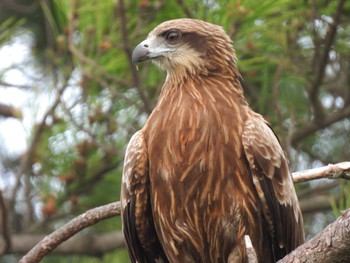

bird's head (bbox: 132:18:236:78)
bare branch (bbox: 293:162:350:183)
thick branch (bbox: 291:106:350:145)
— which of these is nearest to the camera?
bare branch (bbox: 293:162:350:183)

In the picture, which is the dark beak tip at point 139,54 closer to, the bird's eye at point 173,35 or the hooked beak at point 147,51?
the hooked beak at point 147,51

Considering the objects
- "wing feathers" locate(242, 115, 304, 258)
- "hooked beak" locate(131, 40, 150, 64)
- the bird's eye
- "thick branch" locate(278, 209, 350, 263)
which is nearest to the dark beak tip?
"hooked beak" locate(131, 40, 150, 64)

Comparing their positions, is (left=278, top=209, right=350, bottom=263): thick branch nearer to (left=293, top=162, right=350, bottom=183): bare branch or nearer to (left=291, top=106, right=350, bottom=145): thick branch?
(left=293, top=162, right=350, bottom=183): bare branch

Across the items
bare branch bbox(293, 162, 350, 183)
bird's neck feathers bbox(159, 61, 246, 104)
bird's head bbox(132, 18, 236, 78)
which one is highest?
bird's head bbox(132, 18, 236, 78)

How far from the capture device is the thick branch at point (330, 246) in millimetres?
3699

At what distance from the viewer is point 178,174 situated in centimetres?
489

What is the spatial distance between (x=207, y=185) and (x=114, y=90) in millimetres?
1471

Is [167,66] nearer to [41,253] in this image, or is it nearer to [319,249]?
[41,253]

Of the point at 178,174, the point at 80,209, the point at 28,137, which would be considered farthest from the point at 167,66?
the point at 80,209

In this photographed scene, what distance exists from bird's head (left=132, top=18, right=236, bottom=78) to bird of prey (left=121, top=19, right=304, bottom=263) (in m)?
0.15

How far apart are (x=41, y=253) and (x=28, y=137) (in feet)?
5.67

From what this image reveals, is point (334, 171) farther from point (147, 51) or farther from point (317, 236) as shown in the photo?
point (147, 51)

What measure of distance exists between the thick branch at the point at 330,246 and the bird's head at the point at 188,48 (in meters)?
1.64

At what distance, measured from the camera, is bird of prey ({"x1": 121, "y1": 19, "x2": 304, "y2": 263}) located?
4.88 meters
